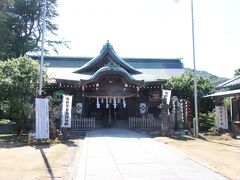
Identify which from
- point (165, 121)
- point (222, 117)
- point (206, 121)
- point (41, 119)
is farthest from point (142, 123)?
point (41, 119)

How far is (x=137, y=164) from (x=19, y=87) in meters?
11.1

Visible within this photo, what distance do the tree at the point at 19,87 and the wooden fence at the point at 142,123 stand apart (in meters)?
8.07

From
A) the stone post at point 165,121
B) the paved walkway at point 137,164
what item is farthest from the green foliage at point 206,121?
the paved walkway at point 137,164

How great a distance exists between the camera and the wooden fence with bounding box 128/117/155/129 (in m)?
23.9

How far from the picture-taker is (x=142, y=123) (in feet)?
78.7

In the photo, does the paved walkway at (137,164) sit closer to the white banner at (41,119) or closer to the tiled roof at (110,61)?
the white banner at (41,119)

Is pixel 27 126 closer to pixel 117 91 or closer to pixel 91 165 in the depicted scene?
pixel 117 91

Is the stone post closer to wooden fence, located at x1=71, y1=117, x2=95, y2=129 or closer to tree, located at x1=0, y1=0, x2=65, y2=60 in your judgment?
wooden fence, located at x1=71, y1=117, x2=95, y2=129

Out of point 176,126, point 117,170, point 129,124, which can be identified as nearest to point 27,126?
point 129,124

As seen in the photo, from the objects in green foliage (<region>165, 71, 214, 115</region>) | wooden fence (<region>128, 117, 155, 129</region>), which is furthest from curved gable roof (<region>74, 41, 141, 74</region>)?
wooden fence (<region>128, 117, 155, 129</region>)

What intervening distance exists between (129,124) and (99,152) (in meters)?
11.4

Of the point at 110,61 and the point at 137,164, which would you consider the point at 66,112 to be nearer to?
the point at 110,61

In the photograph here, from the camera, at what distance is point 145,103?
26375 millimetres

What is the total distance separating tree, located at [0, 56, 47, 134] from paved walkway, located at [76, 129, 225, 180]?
686 cm
